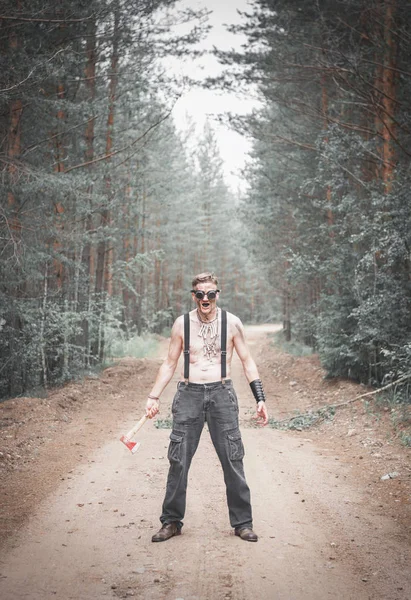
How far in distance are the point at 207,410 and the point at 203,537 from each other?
113 centimetres

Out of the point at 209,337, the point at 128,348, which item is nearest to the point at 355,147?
the point at 209,337

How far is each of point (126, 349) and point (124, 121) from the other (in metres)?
9.66

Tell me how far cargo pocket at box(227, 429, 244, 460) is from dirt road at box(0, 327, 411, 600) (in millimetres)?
723

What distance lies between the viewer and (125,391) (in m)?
14.6

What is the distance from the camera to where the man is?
479 centimetres

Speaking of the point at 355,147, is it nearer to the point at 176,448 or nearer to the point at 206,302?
the point at 206,302

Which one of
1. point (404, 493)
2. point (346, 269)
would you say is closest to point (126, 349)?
point (346, 269)

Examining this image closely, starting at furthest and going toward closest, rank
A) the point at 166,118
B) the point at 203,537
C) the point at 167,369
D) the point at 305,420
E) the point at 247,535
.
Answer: the point at 166,118 → the point at 305,420 → the point at 167,369 → the point at 203,537 → the point at 247,535

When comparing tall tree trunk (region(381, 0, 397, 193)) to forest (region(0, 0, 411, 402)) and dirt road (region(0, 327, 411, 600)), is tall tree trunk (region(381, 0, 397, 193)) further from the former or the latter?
dirt road (region(0, 327, 411, 600))

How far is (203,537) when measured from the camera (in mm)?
4758

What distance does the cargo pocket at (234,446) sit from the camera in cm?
477

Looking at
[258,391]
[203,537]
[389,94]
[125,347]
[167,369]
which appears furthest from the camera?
[125,347]

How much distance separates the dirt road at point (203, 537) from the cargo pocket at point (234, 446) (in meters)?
0.72

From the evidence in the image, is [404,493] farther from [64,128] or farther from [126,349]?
[126,349]
